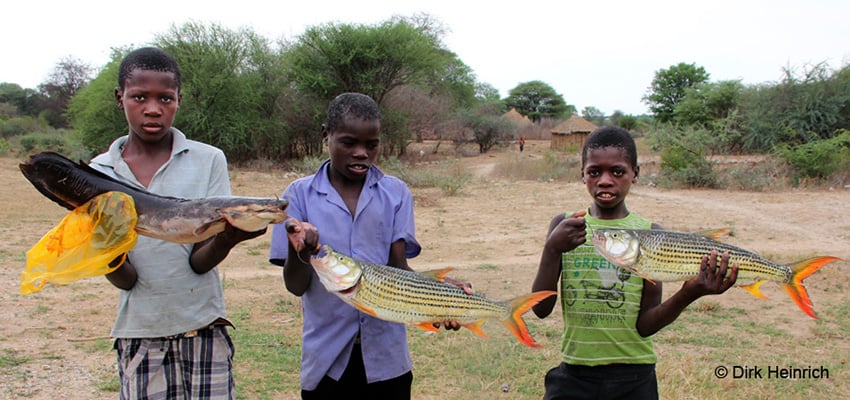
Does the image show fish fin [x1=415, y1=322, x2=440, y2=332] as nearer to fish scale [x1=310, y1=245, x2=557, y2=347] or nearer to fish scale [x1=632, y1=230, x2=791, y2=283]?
fish scale [x1=310, y1=245, x2=557, y2=347]

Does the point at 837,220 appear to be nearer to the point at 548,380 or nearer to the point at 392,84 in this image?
the point at 548,380

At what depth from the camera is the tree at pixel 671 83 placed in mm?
51594

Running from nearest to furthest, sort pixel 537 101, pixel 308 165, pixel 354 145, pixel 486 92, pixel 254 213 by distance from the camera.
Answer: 1. pixel 254 213
2. pixel 354 145
3. pixel 308 165
4. pixel 486 92
5. pixel 537 101

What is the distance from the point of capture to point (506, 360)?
511 centimetres

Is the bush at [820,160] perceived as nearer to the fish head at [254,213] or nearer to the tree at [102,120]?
the fish head at [254,213]

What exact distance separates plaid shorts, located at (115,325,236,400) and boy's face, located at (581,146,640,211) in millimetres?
1815

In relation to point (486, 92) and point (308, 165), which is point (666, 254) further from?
point (486, 92)

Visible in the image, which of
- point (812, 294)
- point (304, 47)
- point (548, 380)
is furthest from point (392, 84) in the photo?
point (548, 380)

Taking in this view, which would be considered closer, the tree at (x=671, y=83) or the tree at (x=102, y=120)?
the tree at (x=102, y=120)

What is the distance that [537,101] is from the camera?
7219 centimetres

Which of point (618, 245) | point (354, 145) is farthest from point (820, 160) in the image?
point (354, 145)

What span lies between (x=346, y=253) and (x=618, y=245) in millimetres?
1108

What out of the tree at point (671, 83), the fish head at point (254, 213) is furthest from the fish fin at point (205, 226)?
Result: the tree at point (671, 83)

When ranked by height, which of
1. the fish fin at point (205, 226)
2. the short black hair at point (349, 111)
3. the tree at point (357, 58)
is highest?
the tree at point (357, 58)
